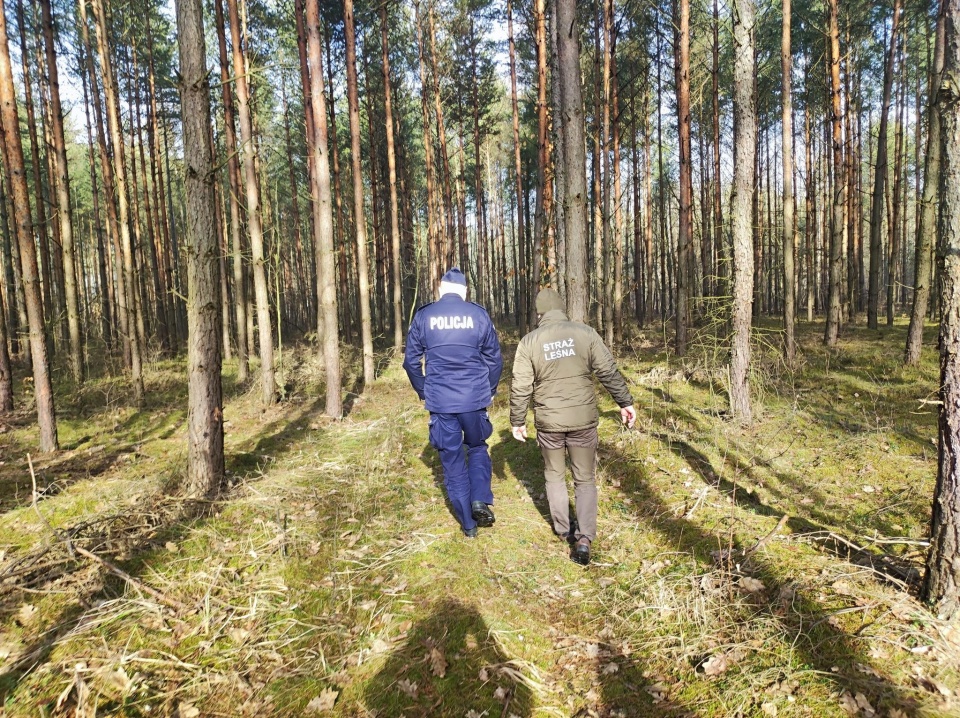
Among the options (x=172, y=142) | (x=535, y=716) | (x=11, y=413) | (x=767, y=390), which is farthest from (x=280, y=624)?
(x=172, y=142)

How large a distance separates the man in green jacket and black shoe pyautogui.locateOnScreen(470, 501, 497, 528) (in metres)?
0.60

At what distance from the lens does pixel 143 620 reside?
297 centimetres

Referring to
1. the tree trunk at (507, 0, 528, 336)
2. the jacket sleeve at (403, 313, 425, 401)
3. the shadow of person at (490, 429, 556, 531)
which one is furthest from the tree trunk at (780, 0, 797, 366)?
the jacket sleeve at (403, 313, 425, 401)

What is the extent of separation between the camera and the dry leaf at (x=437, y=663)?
106 inches

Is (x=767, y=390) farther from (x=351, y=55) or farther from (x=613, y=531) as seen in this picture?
(x=351, y=55)

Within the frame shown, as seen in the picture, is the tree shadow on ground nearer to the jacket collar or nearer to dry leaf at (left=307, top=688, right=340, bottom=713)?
the jacket collar

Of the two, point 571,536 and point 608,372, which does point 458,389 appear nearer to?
point 608,372

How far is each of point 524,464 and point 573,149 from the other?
419 centimetres

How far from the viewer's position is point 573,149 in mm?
6391

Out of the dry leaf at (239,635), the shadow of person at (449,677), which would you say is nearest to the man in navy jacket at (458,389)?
the shadow of person at (449,677)

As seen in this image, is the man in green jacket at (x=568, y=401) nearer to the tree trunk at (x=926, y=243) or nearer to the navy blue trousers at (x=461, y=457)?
the navy blue trousers at (x=461, y=457)

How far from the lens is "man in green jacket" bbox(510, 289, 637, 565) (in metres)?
4.06

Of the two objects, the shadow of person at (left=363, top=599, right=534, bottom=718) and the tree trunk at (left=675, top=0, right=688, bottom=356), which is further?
the tree trunk at (left=675, top=0, right=688, bottom=356)

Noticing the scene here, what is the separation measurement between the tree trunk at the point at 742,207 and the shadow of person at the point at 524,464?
3051mm
